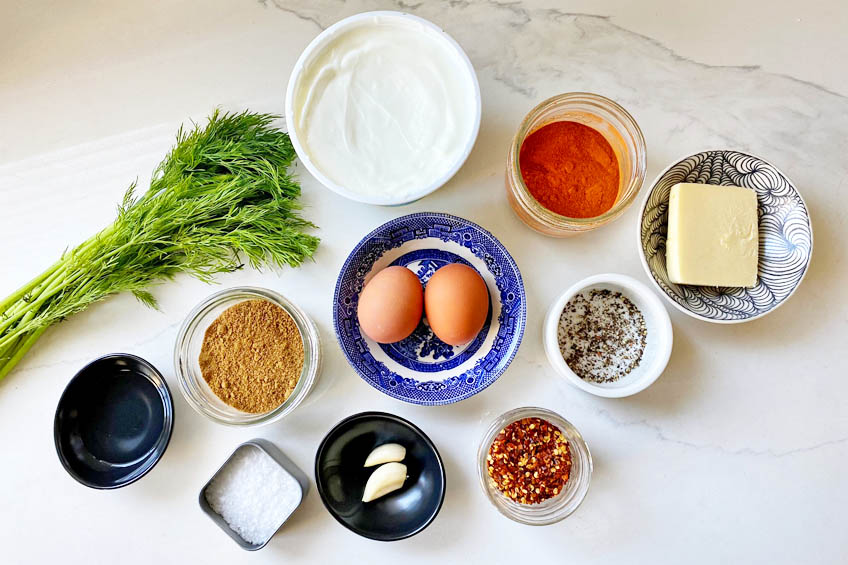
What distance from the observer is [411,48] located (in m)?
1.15

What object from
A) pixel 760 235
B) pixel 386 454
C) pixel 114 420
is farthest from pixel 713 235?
pixel 114 420

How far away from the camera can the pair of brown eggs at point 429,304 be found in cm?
109

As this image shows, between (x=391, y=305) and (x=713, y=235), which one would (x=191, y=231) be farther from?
(x=713, y=235)

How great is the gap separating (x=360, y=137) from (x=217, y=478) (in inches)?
30.0

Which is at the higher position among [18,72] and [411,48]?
[411,48]

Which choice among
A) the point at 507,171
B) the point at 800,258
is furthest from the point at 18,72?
the point at 800,258

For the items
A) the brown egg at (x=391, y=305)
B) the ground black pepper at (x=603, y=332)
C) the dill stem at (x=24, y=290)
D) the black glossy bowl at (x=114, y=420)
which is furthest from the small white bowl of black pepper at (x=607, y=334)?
the dill stem at (x=24, y=290)

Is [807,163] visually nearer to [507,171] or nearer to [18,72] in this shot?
[507,171]

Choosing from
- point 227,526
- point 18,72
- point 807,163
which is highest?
point 18,72

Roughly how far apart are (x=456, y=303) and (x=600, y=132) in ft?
1.62

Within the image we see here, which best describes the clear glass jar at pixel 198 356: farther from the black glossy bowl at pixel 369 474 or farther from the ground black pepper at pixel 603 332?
the ground black pepper at pixel 603 332

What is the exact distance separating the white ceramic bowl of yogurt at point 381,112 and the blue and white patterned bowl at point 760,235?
1.44ft

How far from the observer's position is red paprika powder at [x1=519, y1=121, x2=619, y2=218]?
116cm

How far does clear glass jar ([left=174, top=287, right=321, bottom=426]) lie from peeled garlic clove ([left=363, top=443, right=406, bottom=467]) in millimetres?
193
